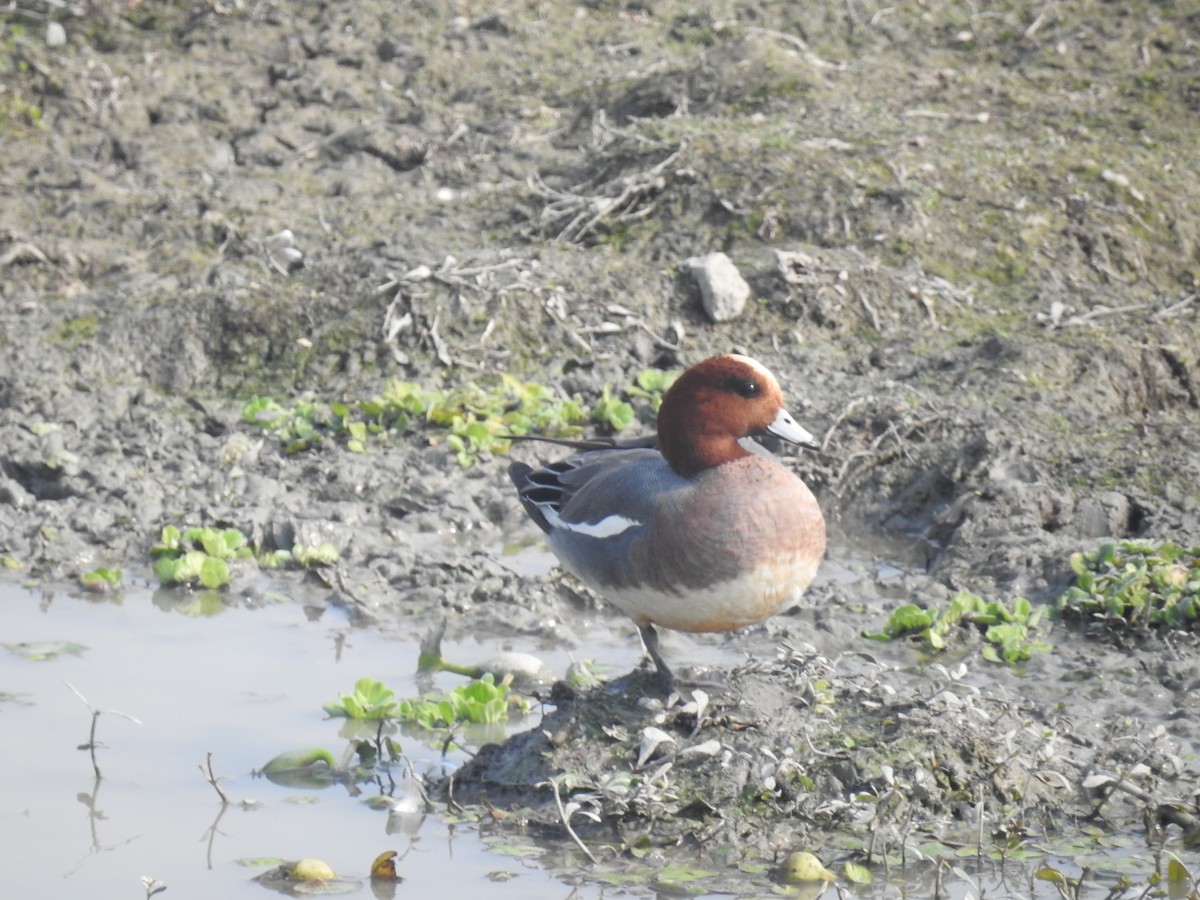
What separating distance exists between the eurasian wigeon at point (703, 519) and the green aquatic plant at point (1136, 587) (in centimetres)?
138

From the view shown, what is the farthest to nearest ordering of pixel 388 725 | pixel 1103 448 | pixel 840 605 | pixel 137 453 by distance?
pixel 137 453 < pixel 1103 448 < pixel 840 605 < pixel 388 725

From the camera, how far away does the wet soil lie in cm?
453

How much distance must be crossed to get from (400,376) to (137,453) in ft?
4.13

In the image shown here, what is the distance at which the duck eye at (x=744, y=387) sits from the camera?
471cm

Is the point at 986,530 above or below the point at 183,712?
below

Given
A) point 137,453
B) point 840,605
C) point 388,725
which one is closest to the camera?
point 388,725

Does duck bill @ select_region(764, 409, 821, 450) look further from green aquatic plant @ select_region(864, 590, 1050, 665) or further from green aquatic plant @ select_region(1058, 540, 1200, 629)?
green aquatic plant @ select_region(1058, 540, 1200, 629)

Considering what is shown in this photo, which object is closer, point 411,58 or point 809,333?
point 809,333

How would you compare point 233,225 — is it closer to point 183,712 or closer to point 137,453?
point 137,453

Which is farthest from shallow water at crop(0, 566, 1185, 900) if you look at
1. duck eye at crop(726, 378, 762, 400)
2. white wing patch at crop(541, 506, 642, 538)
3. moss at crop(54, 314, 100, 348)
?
moss at crop(54, 314, 100, 348)

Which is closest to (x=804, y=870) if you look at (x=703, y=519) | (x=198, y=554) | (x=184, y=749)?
(x=703, y=519)

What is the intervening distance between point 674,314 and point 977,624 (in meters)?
2.68

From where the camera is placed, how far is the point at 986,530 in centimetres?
616

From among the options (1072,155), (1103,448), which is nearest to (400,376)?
(1103,448)
